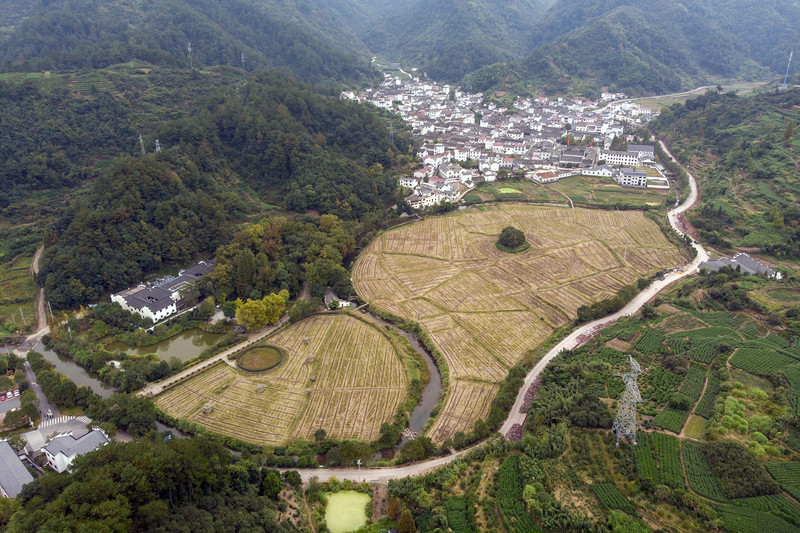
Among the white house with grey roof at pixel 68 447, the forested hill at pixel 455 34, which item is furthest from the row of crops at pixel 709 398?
the forested hill at pixel 455 34

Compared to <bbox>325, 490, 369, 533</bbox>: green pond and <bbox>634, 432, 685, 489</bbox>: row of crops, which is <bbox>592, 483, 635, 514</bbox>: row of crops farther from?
<bbox>325, 490, 369, 533</bbox>: green pond

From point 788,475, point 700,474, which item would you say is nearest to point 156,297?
point 700,474

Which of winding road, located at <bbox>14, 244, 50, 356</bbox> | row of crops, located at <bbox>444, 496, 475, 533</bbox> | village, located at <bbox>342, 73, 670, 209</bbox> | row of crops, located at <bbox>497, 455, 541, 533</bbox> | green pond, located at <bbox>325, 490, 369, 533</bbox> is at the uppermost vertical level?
village, located at <bbox>342, 73, 670, 209</bbox>

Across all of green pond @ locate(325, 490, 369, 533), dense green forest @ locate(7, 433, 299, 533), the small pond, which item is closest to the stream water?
green pond @ locate(325, 490, 369, 533)

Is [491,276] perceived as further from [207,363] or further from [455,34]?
[455,34]

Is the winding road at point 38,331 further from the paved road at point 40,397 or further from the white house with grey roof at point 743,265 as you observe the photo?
the white house with grey roof at point 743,265

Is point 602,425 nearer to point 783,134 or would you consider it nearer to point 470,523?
point 470,523

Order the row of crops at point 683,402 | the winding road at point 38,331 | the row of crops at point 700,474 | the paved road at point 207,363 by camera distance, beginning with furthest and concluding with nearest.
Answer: the winding road at point 38,331 < the paved road at point 207,363 < the row of crops at point 683,402 < the row of crops at point 700,474
